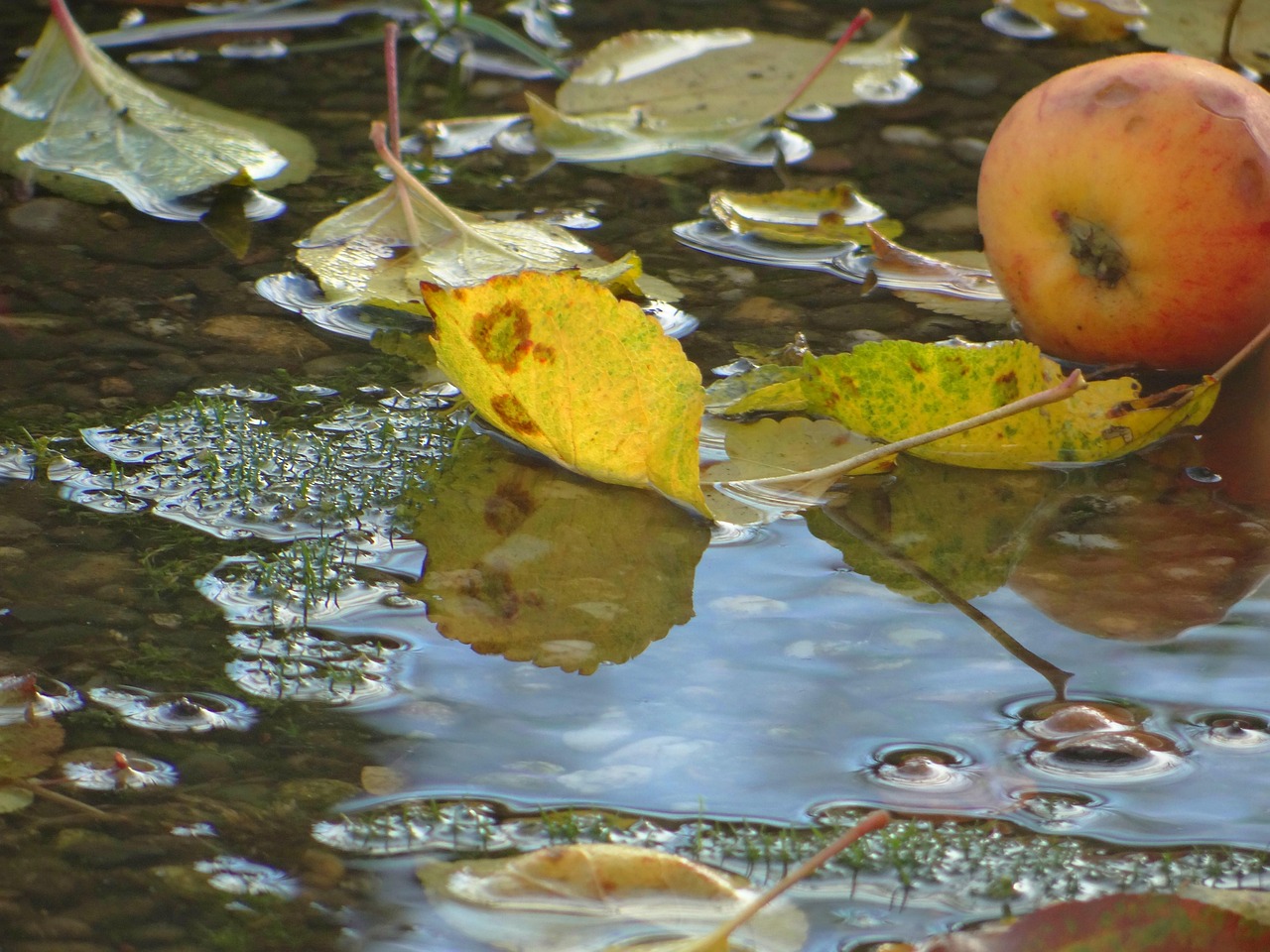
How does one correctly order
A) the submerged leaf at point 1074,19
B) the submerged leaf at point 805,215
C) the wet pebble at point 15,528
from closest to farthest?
1. the wet pebble at point 15,528
2. the submerged leaf at point 805,215
3. the submerged leaf at point 1074,19

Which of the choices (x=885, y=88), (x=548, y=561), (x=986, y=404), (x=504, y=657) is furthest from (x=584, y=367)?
(x=885, y=88)

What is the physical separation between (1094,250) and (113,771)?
3.72 ft

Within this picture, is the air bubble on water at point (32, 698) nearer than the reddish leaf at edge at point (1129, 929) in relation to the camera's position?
No

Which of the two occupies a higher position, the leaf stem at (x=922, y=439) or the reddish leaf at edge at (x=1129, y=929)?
the leaf stem at (x=922, y=439)

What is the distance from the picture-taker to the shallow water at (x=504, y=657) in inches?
41.3

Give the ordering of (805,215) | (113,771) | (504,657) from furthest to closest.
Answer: (805,215) → (504,657) → (113,771)

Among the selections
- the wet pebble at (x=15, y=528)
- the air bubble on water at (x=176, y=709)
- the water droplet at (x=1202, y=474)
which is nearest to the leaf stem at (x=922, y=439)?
the water droplet at (x=1202, y=474)

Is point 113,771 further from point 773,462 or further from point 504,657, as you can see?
point 773,462

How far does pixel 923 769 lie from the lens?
1.14 metres

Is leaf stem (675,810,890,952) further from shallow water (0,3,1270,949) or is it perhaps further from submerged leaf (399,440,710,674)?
submerged leaf (399,440,710,674)

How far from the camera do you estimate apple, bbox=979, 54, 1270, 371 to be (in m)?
1.54

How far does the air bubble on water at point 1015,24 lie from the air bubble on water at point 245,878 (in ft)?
7.67

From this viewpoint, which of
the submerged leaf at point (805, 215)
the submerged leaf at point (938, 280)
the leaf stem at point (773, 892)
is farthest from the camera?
the submerged leaf at point (805, 215)

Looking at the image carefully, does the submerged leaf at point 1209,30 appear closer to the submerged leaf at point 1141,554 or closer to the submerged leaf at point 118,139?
the submerged leaf at point 1141,554
